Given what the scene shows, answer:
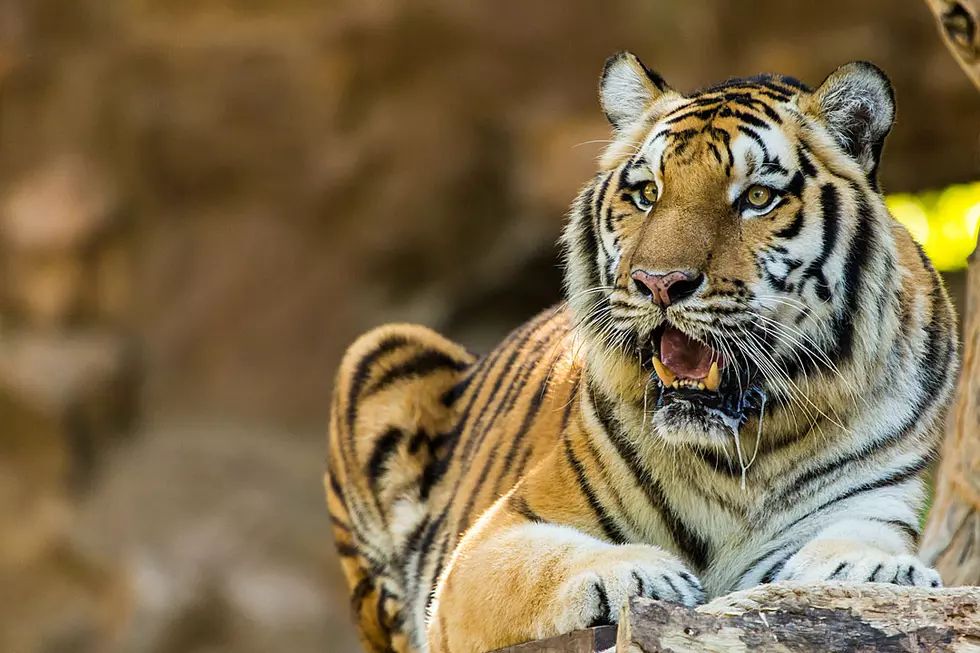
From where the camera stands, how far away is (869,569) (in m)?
2.32

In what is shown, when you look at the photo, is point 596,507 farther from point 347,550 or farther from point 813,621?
point 347,550

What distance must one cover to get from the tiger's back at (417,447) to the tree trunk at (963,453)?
1062 mm

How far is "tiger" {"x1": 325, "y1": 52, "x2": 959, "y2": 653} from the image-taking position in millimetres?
2586

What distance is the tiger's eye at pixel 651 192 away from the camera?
2830 millimetres

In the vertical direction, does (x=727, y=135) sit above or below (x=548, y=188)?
above

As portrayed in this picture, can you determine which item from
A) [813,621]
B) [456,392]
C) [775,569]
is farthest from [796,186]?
[456,392]

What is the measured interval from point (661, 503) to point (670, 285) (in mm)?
542

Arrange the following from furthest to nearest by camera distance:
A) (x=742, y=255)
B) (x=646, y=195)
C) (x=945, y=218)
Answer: (x=945, y=218) → (x=646, y=195) → (x=742, y=255)

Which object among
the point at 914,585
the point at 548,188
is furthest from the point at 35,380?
the point at 914,585

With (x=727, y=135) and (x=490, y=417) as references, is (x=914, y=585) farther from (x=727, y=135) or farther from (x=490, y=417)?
(x=490, y=417)

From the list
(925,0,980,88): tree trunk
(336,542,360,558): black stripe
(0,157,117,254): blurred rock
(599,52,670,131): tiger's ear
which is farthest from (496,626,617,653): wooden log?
(0,157,117,254): blurred rock

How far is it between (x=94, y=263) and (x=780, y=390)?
17.8ft

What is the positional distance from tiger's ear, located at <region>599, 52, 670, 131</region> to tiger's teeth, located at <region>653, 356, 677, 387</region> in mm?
713

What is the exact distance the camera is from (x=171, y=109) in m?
7.30
